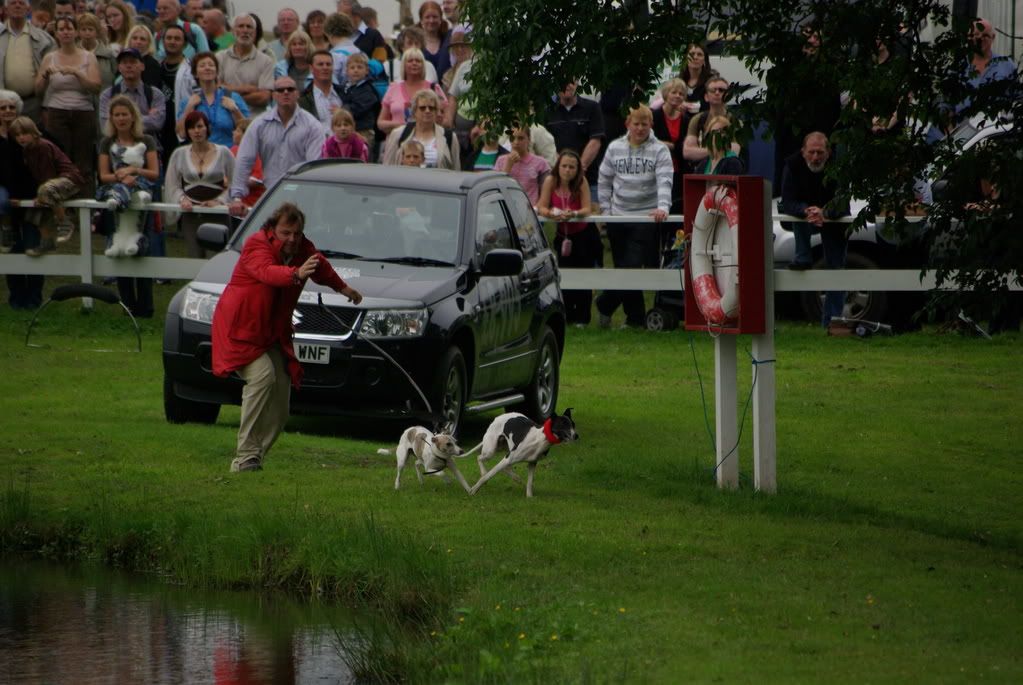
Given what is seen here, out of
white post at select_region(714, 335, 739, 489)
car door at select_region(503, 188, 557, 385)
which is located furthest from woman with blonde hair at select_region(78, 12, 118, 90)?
white post at select_region(714, 335, 739, 489)

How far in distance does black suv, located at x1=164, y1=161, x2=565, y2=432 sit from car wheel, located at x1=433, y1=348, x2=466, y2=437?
2 centimetres

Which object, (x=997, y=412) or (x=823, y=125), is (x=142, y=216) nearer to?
(x=823, y=125)

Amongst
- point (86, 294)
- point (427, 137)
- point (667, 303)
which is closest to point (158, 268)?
point (86, 294)

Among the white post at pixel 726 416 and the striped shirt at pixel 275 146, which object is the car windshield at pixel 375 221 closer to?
the white post at pixel 726 416

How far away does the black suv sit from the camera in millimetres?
15617

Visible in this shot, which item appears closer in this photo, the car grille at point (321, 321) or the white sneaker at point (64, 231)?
the car grille at point (321, 321)

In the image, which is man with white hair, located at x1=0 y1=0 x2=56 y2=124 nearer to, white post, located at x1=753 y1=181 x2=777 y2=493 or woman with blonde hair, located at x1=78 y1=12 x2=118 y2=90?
woman with blonde hair, located at x1=78 y1=12 x2=118 y2=90

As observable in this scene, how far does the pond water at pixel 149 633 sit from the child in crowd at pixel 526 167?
41.3ft

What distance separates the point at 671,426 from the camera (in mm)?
17844

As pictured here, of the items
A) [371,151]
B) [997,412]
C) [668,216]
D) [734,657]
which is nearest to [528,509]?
[734,657]

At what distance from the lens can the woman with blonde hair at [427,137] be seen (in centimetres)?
2275

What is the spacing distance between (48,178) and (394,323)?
9.76 metres

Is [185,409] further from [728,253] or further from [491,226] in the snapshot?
[728,253]

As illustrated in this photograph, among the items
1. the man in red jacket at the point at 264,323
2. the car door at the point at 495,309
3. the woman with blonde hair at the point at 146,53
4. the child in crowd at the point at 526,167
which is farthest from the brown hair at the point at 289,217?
the woman with blonde hair at the point at 146,53
